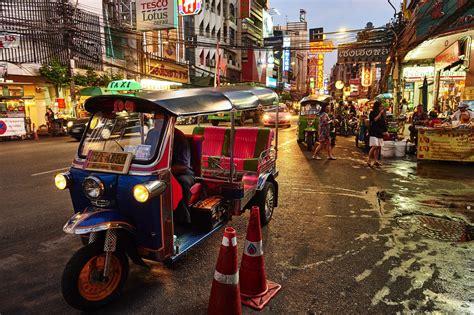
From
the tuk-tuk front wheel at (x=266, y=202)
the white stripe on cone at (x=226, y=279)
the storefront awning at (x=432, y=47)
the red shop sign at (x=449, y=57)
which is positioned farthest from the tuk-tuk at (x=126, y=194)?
the red shop sign at (x=449, y=57)

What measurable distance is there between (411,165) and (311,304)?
9009 mm

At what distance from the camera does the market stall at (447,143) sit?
10.5 m

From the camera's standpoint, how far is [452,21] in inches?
464

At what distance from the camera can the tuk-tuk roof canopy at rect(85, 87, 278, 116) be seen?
11.7 feet

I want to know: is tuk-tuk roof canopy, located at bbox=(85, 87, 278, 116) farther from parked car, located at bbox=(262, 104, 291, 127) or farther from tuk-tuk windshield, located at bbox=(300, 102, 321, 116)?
parked car, located at bbox=(262, 104, 291, 127)

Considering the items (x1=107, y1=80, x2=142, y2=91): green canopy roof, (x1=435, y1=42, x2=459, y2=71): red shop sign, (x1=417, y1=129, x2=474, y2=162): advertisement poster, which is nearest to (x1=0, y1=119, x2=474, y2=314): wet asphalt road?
(x1=417, y1=129, x2=474, y2=162): advertisement poster

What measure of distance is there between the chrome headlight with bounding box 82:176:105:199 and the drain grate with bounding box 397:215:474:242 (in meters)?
4.59

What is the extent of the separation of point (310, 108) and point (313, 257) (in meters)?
12.2

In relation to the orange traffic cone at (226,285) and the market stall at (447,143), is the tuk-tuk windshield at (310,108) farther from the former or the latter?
the orange traffic cone at (226,285)

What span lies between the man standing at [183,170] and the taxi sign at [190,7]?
2502 cm

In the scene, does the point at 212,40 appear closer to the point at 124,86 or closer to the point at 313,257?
the point at 124,86

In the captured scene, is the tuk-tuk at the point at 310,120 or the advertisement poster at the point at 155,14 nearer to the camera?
the tuk-tuk at the point at 310,120

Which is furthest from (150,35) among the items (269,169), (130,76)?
(269,169)

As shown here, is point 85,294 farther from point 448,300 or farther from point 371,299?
point 448,300
